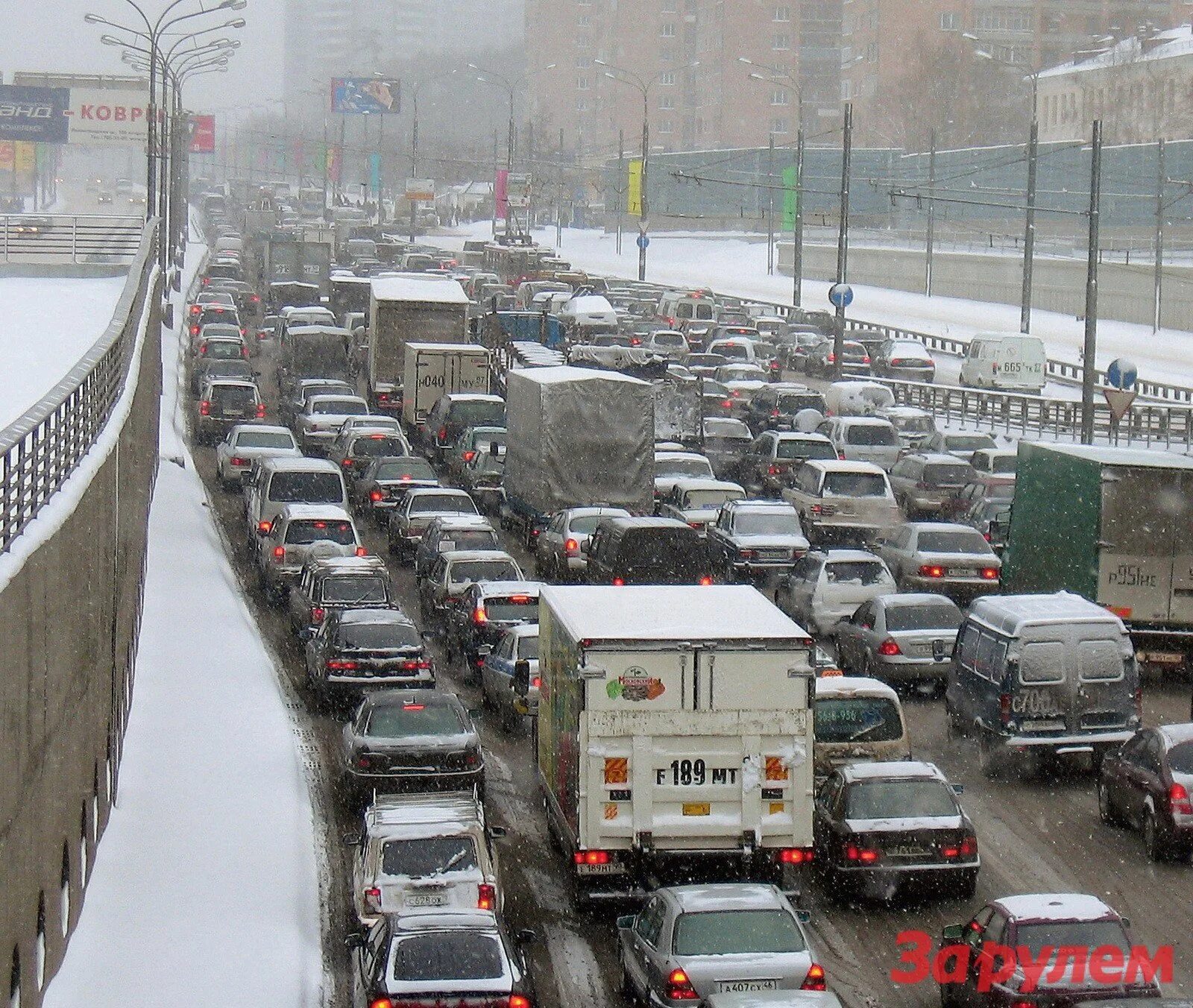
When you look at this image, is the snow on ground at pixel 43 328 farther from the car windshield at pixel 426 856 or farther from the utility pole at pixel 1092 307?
the utility pole at pixel 1092 307

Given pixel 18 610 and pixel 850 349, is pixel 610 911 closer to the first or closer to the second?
pixel 18 610

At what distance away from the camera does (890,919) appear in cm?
1594

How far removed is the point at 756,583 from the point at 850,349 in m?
32.8

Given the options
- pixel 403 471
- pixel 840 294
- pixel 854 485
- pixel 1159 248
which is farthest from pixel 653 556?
pixel 1159 248

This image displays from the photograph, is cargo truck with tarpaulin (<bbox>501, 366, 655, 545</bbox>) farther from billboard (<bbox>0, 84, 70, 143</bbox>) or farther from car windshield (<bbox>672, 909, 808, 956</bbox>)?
billboard (<bbox>0, 84, 70, 143</bbox>)

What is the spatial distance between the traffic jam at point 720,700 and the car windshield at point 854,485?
0.06m

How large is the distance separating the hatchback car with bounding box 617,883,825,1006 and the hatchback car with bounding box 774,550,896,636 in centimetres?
1290

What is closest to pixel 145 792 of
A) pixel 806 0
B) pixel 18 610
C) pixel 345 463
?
pixel 18 610

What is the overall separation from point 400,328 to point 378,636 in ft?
88.9

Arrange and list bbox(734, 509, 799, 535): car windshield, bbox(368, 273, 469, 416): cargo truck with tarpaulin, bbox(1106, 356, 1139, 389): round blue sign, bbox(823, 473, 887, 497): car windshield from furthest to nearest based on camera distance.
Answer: bbox(368, 273, 469, 416): cargo truck with tarpaulin → bbox(1106, 356, 1139, 389): round blue sign → bbox(823, 473, 887, 497): car windshield → bbox(734, 509, 799, 535): car windshield

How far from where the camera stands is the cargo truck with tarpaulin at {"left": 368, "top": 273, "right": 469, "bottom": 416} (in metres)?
48.7

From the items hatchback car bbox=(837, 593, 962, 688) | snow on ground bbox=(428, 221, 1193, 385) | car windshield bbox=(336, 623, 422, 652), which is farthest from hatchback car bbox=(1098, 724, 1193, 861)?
snow on ground bbox=(428, 221, 1193, 385)

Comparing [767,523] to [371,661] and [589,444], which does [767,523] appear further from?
[371,661]

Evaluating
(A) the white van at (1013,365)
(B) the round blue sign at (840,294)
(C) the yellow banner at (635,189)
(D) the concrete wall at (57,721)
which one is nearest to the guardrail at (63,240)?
(C) the yellow banner at (635,189)
